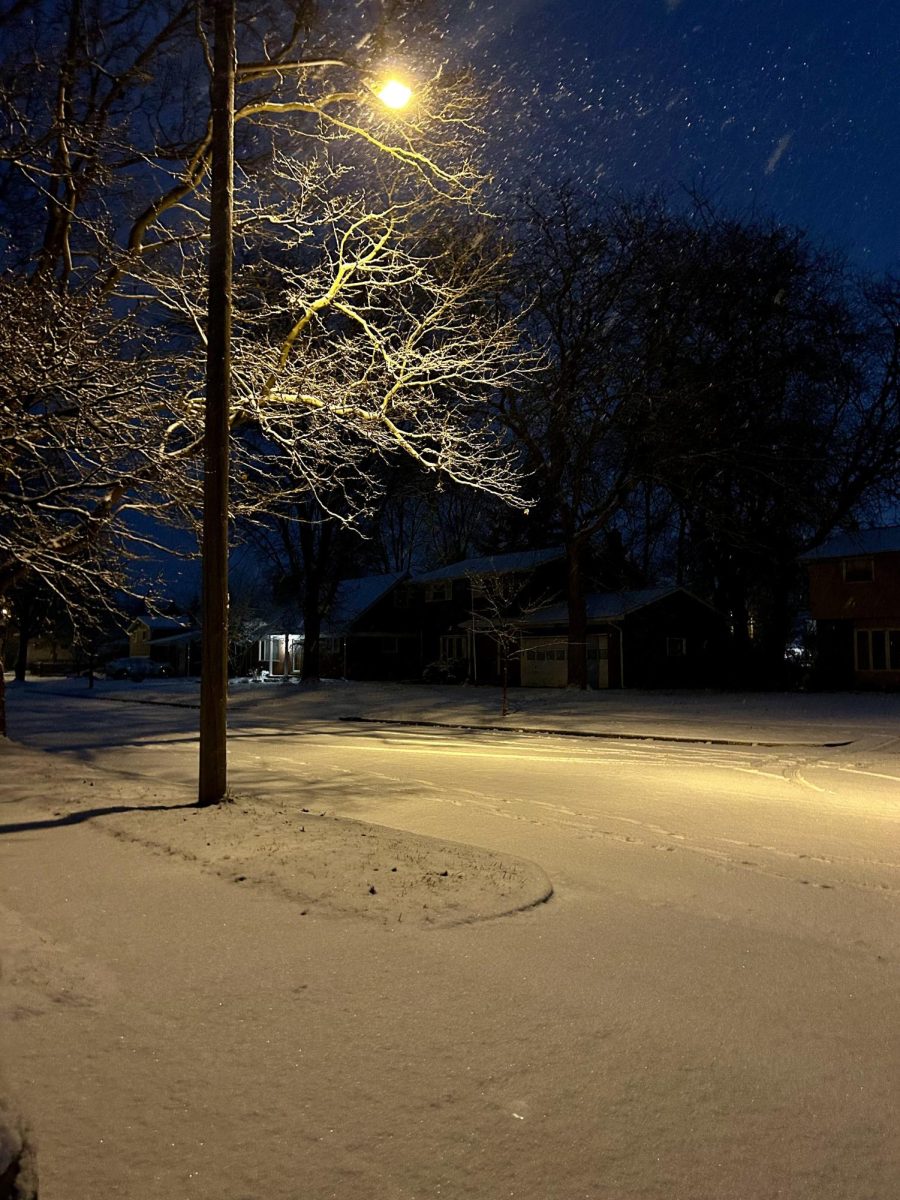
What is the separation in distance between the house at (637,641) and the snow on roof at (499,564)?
2.66m

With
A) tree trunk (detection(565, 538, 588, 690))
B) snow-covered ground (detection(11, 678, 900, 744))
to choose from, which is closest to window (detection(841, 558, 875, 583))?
snow-covered ground (detection(11, 678, 900, 744))

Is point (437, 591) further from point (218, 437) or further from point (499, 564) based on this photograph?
point (218, 437)

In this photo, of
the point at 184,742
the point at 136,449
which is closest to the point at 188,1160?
the point at 136,449

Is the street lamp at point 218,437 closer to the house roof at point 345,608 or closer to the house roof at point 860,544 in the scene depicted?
the house roof at point 860,544

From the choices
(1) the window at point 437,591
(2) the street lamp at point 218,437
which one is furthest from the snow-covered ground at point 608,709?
(2) the street lamp at point 218,437

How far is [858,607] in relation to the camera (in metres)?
39.4

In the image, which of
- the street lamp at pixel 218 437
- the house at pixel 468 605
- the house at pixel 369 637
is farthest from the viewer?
the house at pixel 369 637

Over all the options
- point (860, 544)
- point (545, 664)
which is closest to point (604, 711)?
point (860, 544)

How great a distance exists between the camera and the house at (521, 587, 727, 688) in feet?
148

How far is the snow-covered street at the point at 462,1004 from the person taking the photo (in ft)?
11.4

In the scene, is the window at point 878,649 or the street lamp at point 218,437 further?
the window at point 878,649

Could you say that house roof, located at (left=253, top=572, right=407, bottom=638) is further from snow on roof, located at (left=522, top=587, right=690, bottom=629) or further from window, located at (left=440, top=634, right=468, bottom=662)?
snow on roof, located at (left=522, top=587, right=690, bottom=629)

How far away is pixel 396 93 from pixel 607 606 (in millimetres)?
36366

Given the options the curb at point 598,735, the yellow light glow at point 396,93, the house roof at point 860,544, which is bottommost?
the curb at point 598,735
